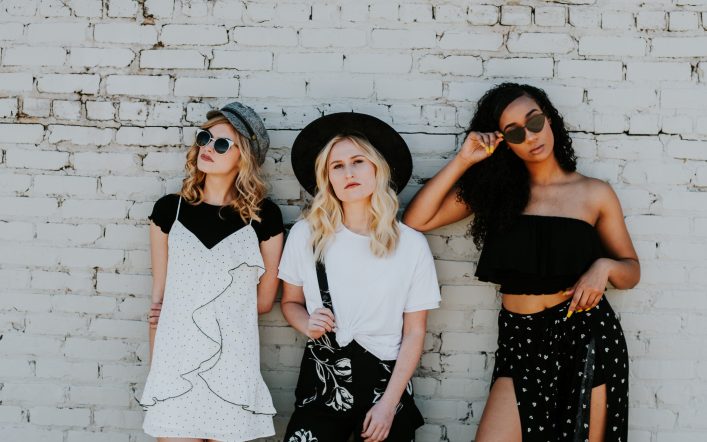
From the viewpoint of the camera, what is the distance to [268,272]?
321cm

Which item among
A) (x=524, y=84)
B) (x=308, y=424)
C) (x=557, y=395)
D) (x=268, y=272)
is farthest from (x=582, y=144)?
(x=308, y=424)

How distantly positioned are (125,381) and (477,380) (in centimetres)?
188

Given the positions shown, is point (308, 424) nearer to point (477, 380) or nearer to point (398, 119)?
point (477, 380)

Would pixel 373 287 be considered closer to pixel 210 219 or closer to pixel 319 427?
pixel 319 427

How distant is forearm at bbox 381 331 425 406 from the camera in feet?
9.53

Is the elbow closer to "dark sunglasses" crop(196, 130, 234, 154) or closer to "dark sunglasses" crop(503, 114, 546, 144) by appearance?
"dark sunglasses" crop(503, 114, 546, 144)

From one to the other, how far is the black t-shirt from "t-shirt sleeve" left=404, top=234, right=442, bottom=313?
71cm

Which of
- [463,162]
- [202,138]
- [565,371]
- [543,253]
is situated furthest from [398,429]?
[202,138]

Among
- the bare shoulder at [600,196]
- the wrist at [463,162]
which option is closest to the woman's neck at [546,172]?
the bare shoulder at [600,196]

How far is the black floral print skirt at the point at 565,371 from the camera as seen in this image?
2.95m

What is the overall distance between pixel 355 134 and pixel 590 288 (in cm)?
129

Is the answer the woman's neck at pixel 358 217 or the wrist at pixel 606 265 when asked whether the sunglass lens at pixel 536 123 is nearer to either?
the wrist at pixel 606 265

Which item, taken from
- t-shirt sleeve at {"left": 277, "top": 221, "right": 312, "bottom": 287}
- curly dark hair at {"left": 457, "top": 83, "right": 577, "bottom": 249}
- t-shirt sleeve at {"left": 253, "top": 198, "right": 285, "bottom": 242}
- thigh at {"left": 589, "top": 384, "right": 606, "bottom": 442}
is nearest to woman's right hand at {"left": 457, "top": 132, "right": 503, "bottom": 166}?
curly dark hair at {"left": 457, "top": 83, "right": 577, "bottom": 249}

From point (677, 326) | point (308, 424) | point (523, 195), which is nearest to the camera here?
point (308, 424)
